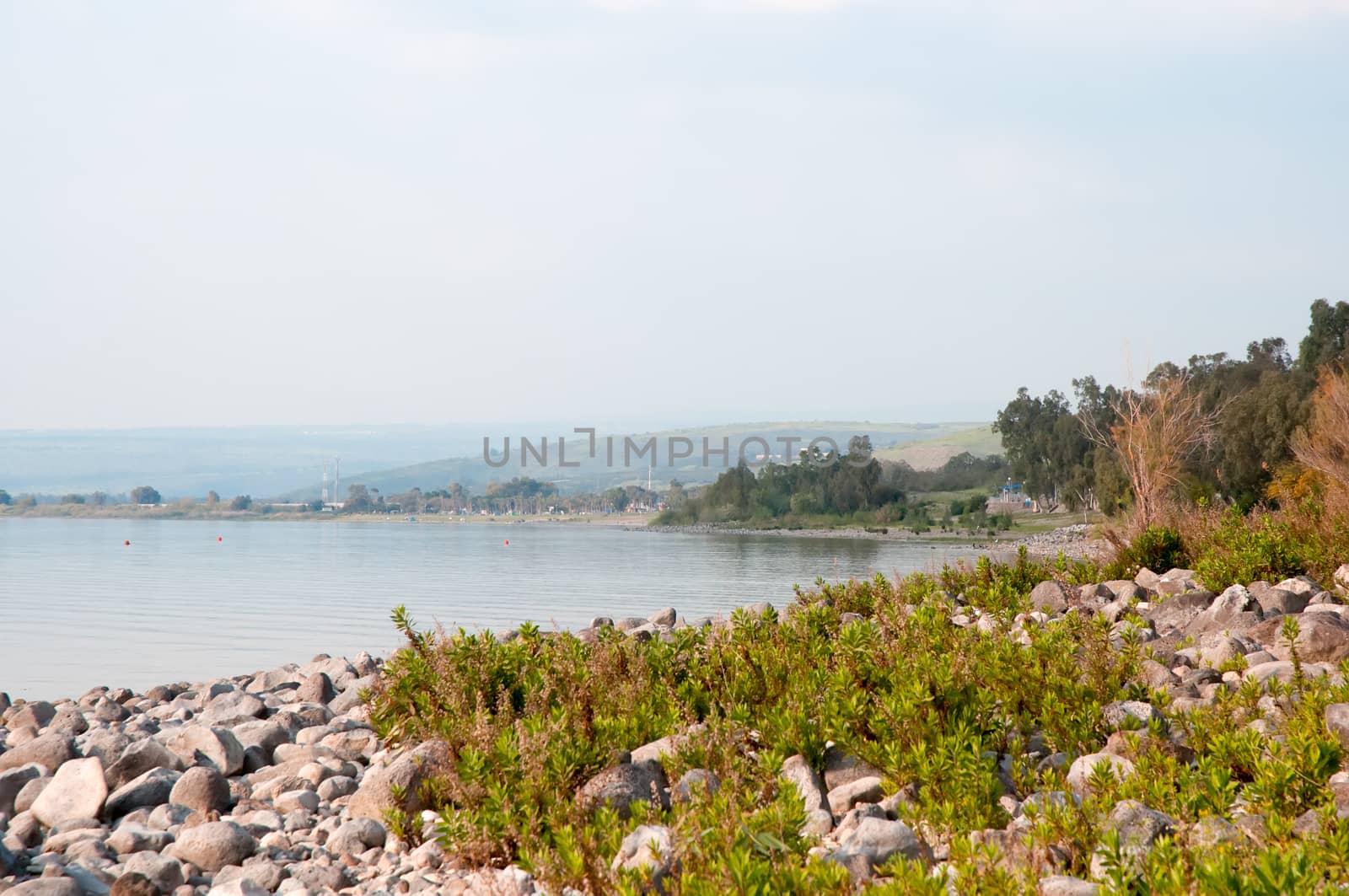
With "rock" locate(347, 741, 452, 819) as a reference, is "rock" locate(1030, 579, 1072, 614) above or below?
above

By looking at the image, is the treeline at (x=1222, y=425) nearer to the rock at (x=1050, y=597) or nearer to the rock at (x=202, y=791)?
the rock at (x=1050, y=597)

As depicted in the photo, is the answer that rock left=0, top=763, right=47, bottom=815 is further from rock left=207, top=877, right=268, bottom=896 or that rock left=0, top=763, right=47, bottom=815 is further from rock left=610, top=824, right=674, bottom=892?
rock left=610, top=824, right=674, bottom=892

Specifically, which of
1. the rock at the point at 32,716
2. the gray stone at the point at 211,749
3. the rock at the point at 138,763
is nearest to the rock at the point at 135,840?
the rock at the point at 138,763

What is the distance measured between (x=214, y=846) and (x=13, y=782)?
6.76 feet

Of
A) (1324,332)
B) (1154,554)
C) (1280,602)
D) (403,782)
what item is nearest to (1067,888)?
(403,782)

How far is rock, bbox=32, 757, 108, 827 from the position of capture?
5.64 metres

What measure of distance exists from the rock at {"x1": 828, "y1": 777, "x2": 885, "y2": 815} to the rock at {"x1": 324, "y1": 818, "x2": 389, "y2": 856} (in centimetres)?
200

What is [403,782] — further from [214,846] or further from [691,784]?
[691,784]

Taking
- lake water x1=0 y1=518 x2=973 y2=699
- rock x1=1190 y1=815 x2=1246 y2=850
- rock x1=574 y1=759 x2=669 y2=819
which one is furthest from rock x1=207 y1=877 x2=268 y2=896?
lake water x1=0 y1=518 x2=973 y2=699

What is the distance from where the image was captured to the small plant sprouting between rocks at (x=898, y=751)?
3.46 meters

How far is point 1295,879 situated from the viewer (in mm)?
2859

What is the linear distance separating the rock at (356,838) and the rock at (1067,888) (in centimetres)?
293

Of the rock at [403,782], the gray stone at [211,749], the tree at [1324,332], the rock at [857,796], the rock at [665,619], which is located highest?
the tree at [1324,332]

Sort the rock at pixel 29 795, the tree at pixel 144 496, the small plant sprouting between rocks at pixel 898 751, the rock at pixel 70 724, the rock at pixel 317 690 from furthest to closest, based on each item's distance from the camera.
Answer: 1. the tree at pixel 144 496
2. the rock at pixel 317 690
3. the rock at pixel 70 724
4. the rock at pixel 29 795
5. the small plant sprouting between rocks at pixel 898 751
